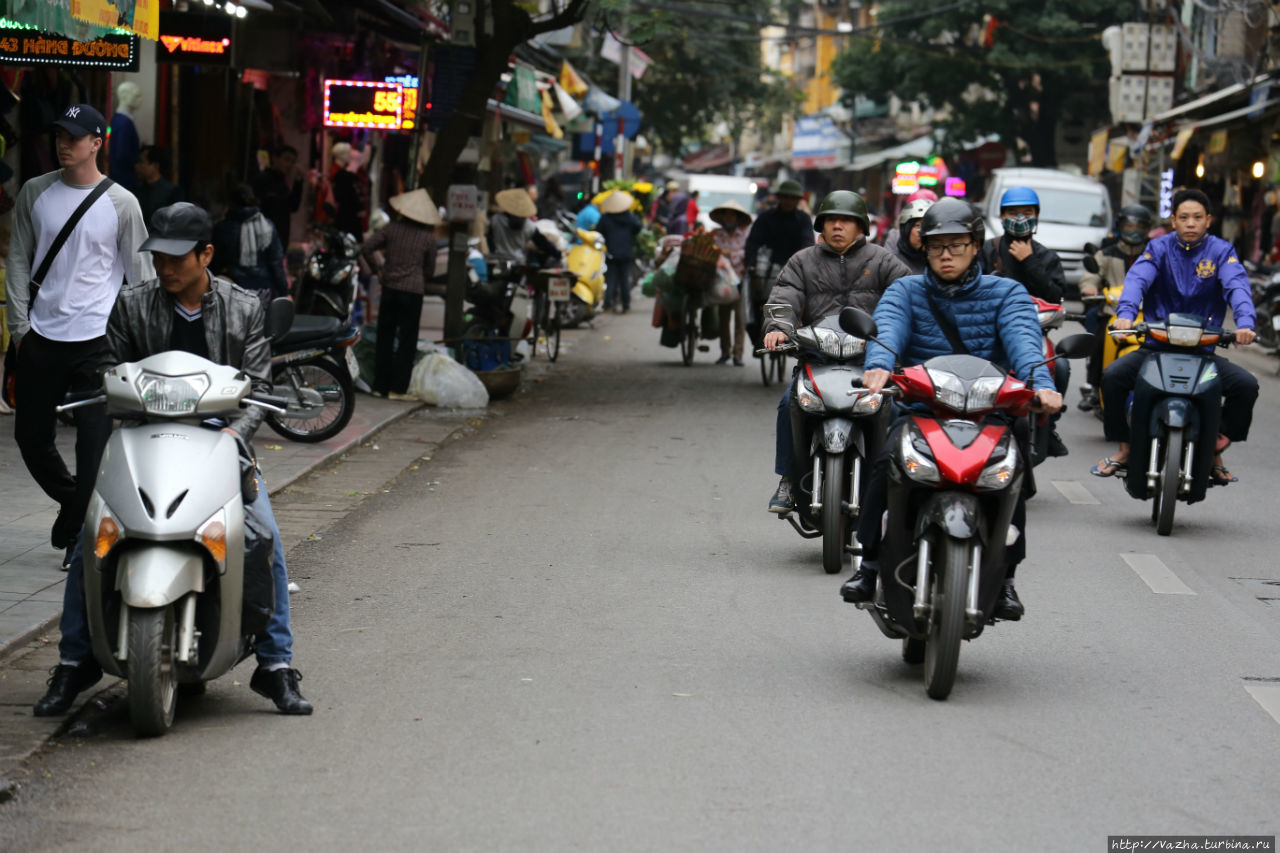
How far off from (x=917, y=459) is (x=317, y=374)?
7.36 metres

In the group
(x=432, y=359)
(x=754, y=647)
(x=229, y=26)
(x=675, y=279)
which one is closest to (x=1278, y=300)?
(x=675, y=279)

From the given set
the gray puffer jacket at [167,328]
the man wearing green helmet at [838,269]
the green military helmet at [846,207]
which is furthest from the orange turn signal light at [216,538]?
the green military helmet at [846,207]

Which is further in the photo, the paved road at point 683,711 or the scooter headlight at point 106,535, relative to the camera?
the scooter headlight at point 106,535

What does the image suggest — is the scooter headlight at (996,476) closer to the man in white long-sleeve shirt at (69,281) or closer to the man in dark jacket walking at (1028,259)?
the man in white long-sleeve shirt at (69,281)

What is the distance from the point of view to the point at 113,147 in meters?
14.7

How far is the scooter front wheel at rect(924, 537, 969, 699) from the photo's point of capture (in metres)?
5.69

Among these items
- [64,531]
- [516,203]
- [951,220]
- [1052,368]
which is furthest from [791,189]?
[951,220]

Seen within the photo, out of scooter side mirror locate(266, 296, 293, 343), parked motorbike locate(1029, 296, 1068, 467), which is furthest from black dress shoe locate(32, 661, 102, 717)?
parked motorbike locate(1029, 296, 1068, 467)

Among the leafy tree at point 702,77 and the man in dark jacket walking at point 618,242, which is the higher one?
the leafy tree at point 702,77

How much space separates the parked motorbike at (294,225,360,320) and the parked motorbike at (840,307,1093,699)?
993 cm

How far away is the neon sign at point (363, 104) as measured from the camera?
18.0 metres

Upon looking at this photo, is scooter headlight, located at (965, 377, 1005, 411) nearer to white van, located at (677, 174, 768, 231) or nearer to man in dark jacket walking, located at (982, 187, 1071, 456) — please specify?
man in dark jacket walking, located at (982, 187, 1071, 456)

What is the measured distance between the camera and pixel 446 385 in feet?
48.8

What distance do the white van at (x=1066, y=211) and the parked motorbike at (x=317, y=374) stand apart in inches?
807
